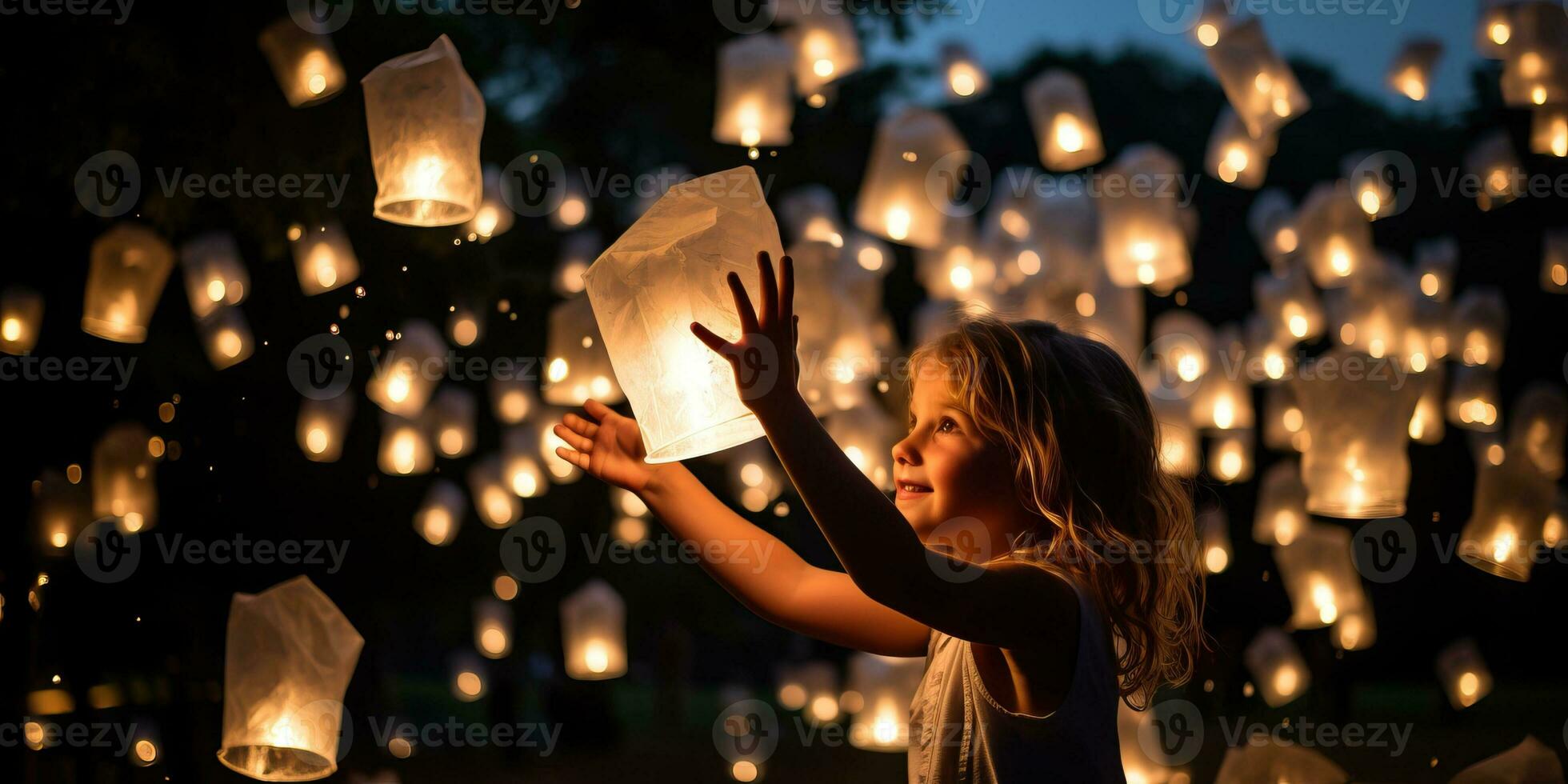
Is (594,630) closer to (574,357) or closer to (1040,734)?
(574,357)

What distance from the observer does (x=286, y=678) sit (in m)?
1.83

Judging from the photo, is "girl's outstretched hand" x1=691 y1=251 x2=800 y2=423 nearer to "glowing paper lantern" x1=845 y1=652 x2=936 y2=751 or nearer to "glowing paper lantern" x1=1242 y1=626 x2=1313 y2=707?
"glowing paper lantern" x1=845 y1=652 x2=936 y2=751

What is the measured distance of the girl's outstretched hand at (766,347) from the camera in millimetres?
930

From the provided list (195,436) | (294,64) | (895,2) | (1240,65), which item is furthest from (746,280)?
(895,2)

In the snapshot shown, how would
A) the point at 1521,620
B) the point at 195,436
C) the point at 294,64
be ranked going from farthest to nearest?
the point at 1521,620 → the point at 195,436 → the point at 294,64

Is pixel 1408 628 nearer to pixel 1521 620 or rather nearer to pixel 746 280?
pixel 1521 620

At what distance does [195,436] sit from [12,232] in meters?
0.56

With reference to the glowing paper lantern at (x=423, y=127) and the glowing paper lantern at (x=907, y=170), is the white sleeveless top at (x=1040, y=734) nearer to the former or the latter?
the glowing paper lantern at (x=423, y=127)

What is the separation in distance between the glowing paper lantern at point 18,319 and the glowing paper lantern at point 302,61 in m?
0.66

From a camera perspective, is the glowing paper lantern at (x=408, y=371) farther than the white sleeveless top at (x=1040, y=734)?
Yes

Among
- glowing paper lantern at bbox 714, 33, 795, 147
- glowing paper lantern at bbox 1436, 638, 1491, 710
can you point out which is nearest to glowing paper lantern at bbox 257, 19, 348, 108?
glowing paper lantern at bbox 714, 33, 795, 147

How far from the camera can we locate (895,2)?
3.64 m

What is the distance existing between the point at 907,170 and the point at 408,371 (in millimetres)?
1152

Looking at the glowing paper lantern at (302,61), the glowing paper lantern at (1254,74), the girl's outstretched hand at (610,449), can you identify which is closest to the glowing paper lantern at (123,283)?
the glowing paper lantern at (302,61)
